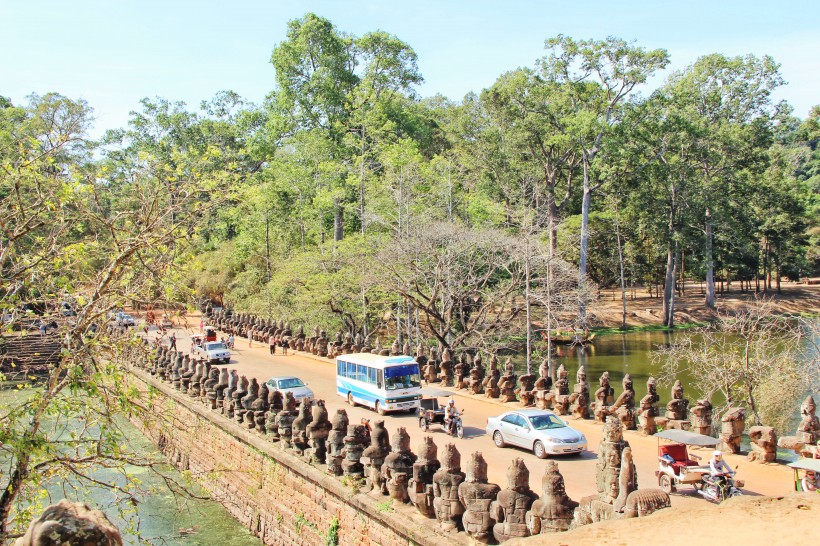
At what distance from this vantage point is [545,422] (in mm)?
16562

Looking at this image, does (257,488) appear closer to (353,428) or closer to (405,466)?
(353,428)

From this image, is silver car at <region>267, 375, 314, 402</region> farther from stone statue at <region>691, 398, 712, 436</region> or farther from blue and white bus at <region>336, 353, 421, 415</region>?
stone statue at <region>691, 398, 712, 436</region>

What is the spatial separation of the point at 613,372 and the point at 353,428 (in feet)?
74.9

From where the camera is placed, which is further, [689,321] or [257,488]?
[689,321]

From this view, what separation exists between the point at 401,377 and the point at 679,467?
32.2 ft

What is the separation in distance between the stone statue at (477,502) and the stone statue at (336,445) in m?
4.45

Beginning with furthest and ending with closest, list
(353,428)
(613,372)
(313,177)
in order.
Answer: (313,177) → (613,372) → (353,428)

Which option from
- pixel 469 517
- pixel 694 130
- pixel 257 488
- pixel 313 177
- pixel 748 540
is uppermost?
pixel 694 130

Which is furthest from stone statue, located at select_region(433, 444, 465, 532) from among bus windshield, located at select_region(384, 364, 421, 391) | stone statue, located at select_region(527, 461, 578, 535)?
bus windshield, located at select_region(384, 364, 421, 391)

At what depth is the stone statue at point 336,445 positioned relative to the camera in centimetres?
1588

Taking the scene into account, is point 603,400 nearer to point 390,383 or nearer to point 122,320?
point 390,383

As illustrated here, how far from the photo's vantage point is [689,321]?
5294 centimetres

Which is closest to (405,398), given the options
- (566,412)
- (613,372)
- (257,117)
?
(566,412)

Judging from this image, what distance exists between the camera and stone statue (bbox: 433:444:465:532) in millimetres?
12383
